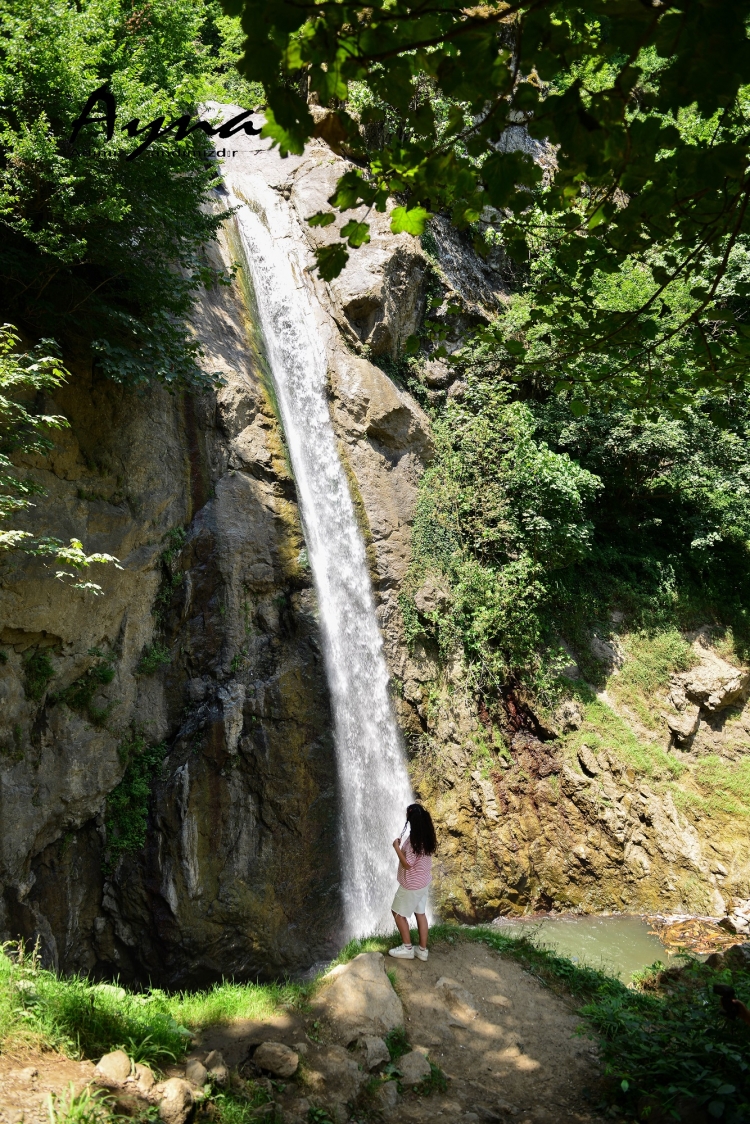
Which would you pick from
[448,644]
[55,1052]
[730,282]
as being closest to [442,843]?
[448,644]

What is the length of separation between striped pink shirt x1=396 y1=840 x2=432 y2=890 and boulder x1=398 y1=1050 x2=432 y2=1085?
4.58ft

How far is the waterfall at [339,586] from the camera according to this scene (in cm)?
842

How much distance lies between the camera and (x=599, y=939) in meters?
8.84

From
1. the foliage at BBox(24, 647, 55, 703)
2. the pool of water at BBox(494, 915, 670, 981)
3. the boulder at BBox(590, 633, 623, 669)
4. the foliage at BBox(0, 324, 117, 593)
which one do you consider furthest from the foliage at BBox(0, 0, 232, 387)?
the boulder at BBox(590, 633, 623, 669)

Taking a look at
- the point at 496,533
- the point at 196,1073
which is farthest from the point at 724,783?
the point at 196,1073

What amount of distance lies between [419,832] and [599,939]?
4.99 m

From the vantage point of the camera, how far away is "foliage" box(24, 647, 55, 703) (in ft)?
20.5

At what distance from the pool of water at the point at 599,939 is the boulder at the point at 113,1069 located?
5633 millimetres

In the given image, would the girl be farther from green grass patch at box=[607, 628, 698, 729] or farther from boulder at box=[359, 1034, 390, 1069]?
green grass patch at box=[607, 628, 698, 729]

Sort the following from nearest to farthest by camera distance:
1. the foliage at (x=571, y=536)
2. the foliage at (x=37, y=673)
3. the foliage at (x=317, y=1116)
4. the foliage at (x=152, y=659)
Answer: the foliage at (x=317, y=1116), the foliage at (x=37, y=673), the foliage at (x=152, y=659), the foliage at (x=571, y=536)

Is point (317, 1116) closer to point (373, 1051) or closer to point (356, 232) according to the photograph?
point (373, 1051)

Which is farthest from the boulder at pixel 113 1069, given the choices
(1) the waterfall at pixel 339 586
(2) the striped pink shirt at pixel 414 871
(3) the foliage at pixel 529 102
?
(1) the waterfall at pixel 339 586

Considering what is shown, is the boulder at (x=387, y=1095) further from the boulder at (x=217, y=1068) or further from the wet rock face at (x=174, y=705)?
the wet rock face at (x=174, y=705)

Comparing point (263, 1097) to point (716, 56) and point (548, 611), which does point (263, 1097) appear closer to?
point (716, 56)
